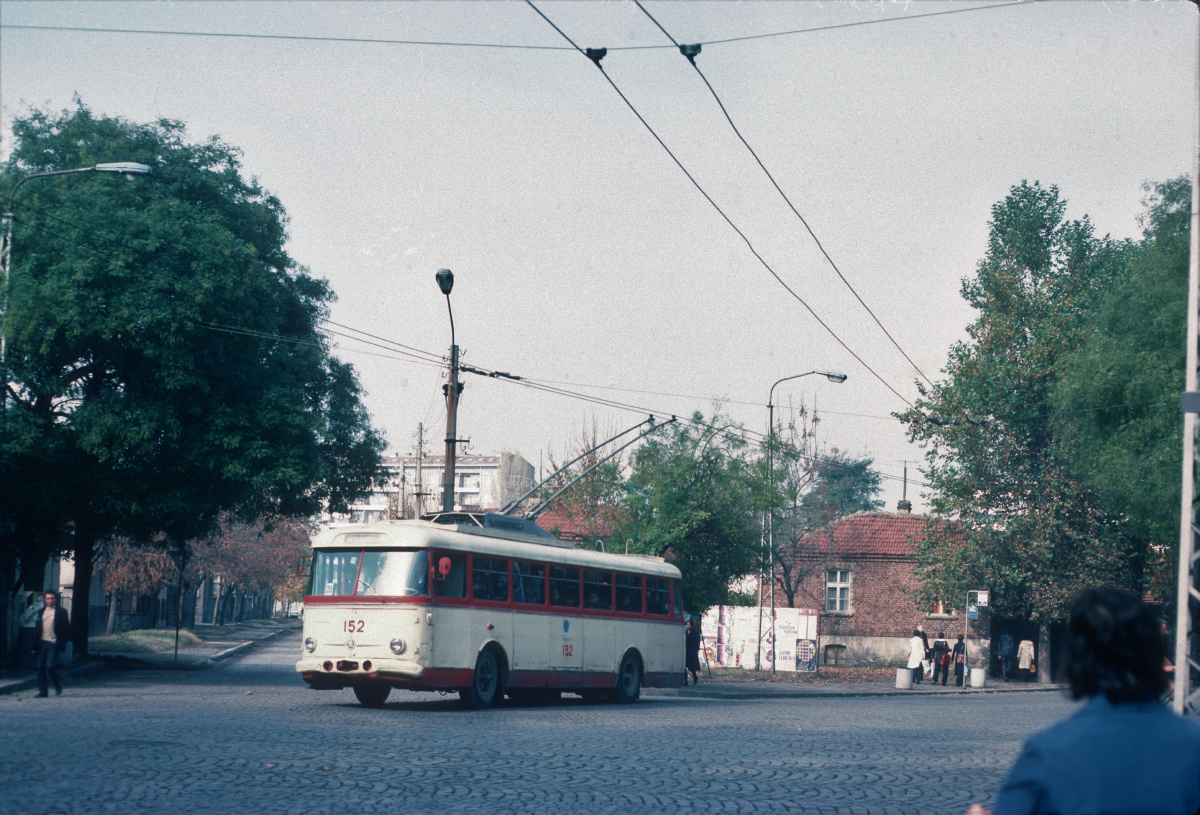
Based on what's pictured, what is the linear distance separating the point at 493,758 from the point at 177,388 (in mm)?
14534

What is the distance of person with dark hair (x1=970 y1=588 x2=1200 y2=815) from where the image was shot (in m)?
2.91

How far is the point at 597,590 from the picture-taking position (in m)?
24.1

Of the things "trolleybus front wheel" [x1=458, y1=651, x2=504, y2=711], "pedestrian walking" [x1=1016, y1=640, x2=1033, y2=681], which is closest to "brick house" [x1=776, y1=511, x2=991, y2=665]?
"pedestrian walking" [x1=1016, y1=640, x2=1033, y2=681]

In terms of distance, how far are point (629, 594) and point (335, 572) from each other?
6.81 m

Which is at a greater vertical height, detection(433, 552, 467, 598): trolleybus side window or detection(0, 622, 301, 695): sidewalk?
detection(433, 552, 467, 598): trolleybus side window

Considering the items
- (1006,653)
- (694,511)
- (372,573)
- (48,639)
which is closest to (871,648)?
(1006,653)

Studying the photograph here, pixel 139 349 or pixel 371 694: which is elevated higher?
pixel 139 349

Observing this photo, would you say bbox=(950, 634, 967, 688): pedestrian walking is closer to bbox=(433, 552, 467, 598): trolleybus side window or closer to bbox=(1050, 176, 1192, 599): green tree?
bbox=(1050, 176, 1192, 599): green tree

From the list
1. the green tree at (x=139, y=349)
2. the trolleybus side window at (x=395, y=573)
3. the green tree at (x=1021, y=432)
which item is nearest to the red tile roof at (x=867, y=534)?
the green tree at (x=1021, y=432)

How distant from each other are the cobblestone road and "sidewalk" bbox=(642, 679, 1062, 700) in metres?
8.34

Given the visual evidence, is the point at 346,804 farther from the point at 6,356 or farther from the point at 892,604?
the point at 892,604

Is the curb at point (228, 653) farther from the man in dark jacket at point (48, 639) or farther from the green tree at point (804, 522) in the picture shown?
the green tree at point (804, 522)

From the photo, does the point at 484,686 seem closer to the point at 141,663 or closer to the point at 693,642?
the point at 693,642

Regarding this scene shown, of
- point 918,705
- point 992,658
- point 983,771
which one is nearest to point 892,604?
point 992,658
